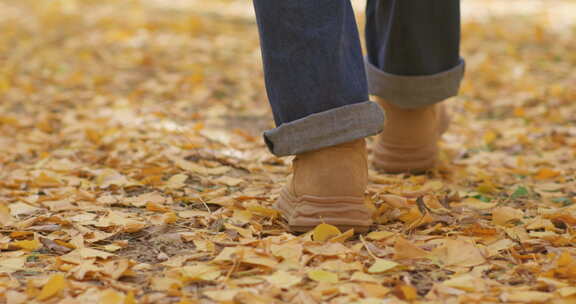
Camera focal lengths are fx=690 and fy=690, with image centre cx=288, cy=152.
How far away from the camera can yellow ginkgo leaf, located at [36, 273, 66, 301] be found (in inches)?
42.3

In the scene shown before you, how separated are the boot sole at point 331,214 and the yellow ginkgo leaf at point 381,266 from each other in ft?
0.54

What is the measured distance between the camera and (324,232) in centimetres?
128

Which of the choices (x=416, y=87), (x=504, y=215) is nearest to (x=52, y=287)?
→ (x=504, y=215)

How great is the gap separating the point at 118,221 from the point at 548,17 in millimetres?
4076

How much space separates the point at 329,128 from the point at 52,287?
56 cm

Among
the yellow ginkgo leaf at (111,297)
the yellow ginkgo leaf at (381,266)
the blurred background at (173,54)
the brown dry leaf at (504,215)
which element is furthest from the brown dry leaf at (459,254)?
the blurred background at (173,54)

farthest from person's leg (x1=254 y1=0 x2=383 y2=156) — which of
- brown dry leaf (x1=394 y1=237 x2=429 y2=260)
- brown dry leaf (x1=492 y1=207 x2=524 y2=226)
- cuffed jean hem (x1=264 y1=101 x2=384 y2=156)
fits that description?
brown dry leaf (x1=492 y1=207 x2=524 y2=226)

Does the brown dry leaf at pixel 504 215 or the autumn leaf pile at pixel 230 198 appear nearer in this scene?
the autumn leaf pile at pixel 230 198

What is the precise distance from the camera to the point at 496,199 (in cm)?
166

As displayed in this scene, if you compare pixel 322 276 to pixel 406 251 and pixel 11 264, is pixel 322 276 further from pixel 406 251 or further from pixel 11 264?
pixel 11 264

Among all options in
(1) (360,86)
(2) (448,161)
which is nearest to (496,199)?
(2) (448,161)

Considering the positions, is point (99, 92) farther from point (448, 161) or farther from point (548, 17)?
point (548, 17)

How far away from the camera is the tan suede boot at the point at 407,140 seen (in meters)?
1.82

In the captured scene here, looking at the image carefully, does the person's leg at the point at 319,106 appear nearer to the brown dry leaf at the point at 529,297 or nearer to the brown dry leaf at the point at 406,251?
the brown dry leaf at the point at 406,251
